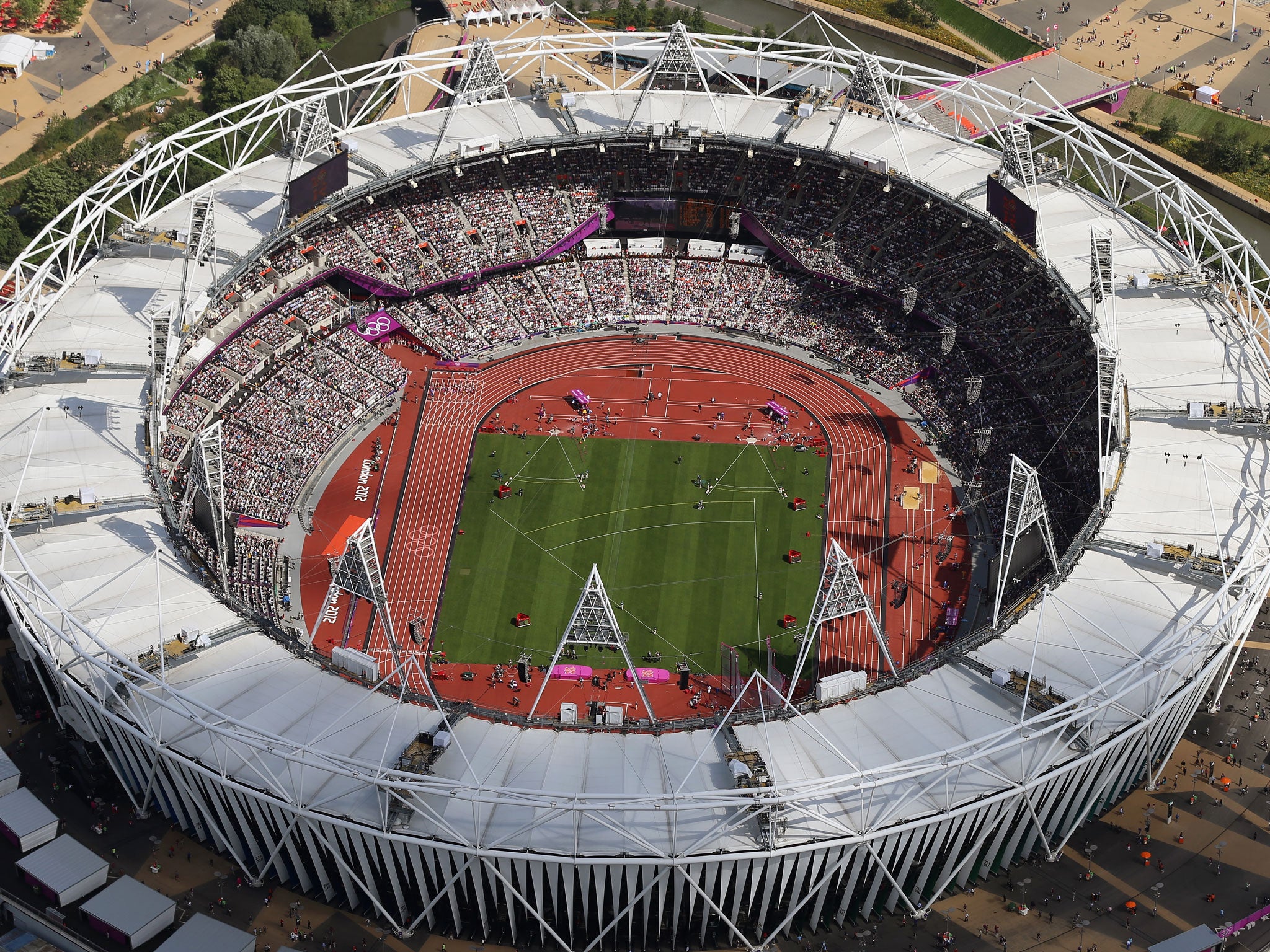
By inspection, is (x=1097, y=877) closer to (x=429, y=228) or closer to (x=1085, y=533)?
(x=1085, y=533)

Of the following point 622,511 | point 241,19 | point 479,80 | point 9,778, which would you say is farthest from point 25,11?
point 9,778

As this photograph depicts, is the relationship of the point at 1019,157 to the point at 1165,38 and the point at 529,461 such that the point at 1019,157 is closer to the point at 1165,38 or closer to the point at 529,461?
the point at 529,461

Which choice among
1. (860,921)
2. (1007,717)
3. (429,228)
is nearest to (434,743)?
(860,921)

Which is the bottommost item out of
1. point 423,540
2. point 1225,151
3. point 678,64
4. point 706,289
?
point 423,540

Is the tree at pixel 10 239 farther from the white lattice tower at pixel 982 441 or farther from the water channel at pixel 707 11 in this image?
the white lattice tower at pixel 982 441

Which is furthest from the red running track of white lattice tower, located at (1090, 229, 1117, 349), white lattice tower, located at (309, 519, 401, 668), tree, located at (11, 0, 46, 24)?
tree, located at (11, 0, 46, 24)

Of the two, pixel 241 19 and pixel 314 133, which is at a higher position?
pixel 241 19
